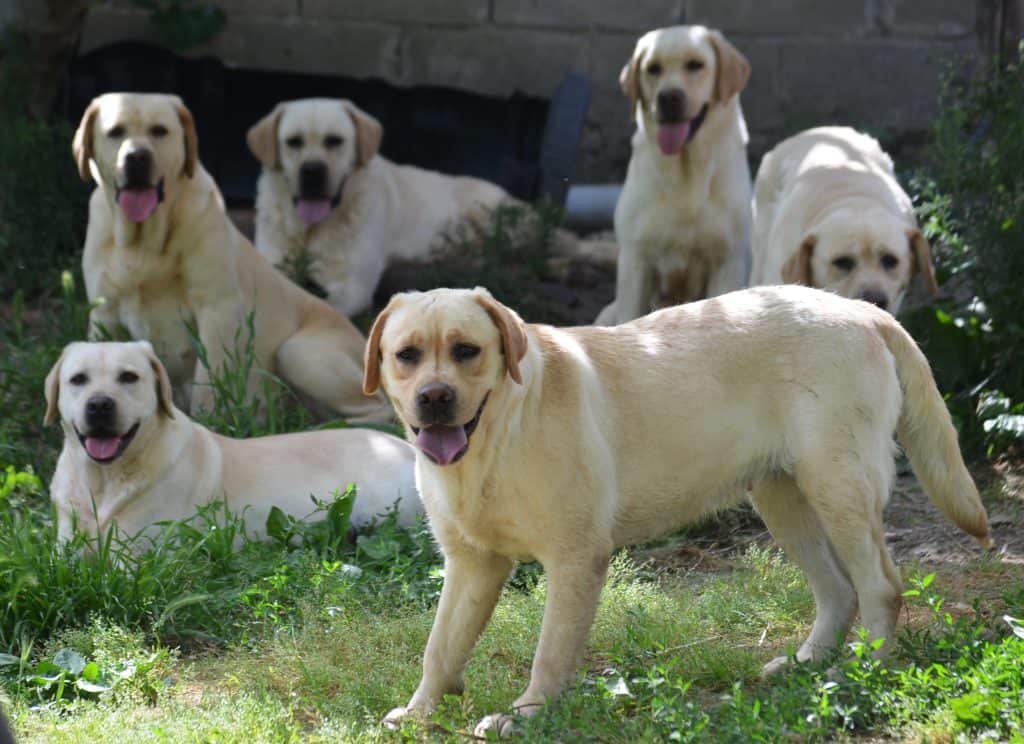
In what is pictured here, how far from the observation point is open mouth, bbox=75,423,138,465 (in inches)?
210

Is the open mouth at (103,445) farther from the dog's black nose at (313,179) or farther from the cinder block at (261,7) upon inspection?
the cinder block at (261,7)

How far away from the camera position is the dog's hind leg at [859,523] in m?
3.98

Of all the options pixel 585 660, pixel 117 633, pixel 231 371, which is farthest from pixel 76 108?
pixel 585 660

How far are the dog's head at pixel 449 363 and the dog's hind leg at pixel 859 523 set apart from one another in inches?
35.9

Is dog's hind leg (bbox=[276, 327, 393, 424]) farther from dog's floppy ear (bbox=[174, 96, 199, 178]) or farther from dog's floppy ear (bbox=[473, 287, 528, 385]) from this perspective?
dog's floppy ear (bbox=[473, 287, 528, 385])

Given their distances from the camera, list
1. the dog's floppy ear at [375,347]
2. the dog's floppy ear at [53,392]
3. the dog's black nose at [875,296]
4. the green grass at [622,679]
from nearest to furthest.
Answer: the green grass at [622,679] < the dog's floppy ear at [375,347] < the dog's floppy ear at [53,392] < the dog's black nose at [875,296]

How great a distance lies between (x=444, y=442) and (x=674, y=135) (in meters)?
3.69

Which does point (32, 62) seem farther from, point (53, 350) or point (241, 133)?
point (53, 350)

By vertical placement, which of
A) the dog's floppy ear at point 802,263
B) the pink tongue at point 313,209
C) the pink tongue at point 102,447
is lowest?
the pink tongue at point 102,447

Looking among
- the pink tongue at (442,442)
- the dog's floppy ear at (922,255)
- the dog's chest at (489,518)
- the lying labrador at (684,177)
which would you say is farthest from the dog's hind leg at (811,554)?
the lying labrador at (684,177)

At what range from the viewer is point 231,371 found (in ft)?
Result: 22.7

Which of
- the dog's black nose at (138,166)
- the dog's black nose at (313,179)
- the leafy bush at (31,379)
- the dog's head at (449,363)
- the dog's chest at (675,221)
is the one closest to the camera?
the dog's head at (449,363)

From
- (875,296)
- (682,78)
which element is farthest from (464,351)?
(682,78)

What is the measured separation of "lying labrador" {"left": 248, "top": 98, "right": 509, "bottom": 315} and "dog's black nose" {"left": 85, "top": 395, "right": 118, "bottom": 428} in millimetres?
3121
